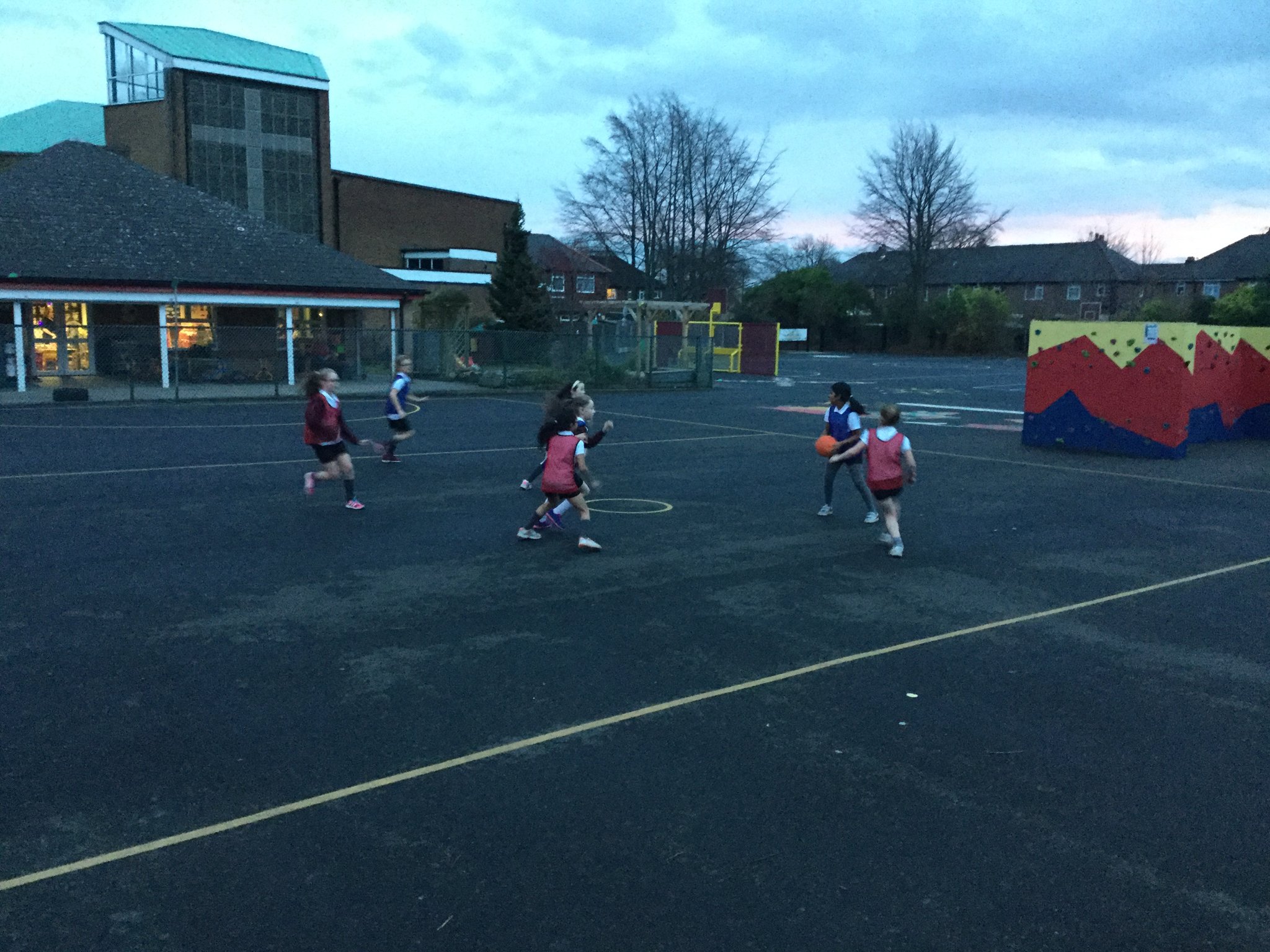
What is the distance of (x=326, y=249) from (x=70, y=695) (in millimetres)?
34072

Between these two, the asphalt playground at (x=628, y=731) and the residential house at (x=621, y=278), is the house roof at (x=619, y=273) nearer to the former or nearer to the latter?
the residential house at (x=621, y=278)

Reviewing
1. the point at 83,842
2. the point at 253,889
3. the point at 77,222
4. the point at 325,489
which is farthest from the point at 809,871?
the point at 77,222

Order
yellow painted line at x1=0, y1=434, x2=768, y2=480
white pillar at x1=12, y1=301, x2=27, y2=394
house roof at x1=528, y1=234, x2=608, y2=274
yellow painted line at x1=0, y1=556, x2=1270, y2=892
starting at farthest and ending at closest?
house roof at x1=528, y1=234, x2=608, y2=274, white pillar at x1=12, y1=301, x2=27, y2=394, yellow painted line at x1=0, y1=434, x2=768, y2=480, yellow painted line at x1=0, y1=556, x2=1270, y2=892

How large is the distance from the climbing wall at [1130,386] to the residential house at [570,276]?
184ft

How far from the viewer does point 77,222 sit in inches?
1294

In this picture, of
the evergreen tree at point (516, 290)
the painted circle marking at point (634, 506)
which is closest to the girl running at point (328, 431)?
the painted circle marking at point (634, 506)

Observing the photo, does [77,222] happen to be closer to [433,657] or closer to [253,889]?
[433,657]

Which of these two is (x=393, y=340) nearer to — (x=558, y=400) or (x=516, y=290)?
(x=516, y=290)

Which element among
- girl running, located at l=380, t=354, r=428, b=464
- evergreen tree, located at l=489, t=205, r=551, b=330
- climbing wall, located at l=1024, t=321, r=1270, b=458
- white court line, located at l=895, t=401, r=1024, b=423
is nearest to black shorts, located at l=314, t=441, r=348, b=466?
girl running, located at l=380, t=354, r=428, b=464

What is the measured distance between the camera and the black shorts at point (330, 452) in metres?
12.4

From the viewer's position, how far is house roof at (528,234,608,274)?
77062mm

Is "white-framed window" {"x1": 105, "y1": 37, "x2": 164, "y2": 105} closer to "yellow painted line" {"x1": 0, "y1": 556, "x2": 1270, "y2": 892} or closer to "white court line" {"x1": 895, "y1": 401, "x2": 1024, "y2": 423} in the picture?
"white court line" {"x1": 895, "y1": 401, "x2": 1024, "y2": 423}

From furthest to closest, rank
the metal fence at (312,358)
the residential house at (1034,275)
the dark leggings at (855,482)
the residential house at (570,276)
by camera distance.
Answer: the residential house at (1034,275) → the residential house at (570,276) → the metal fence at (312,358) → the dark leggings at (855,482)

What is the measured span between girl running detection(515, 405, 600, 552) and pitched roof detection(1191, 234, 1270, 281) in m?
84.8
